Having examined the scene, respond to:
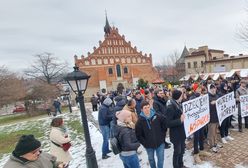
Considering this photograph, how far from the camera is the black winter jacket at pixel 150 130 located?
394 centimetres

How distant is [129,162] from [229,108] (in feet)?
14.0

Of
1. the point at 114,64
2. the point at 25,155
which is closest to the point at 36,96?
the point at 114,64

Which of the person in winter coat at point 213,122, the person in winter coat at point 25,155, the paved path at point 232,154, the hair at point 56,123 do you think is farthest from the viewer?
the person in winter coat at point 213,122

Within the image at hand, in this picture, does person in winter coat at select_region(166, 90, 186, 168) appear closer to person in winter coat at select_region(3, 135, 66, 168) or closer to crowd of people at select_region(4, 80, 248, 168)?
crowd of people at select_region(4, 80, 248, 168)

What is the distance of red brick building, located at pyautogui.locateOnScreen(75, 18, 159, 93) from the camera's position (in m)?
44.7

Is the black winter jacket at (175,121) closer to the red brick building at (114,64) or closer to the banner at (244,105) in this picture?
the banner at (244,105)

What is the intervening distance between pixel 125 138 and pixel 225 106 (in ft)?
13.5

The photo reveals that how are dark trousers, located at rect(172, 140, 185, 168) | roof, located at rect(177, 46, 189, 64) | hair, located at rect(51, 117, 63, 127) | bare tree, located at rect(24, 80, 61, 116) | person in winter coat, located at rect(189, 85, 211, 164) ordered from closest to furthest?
hair, located at rect(51, 117, 63, 127) < dark trousers, located at rect(172, 140, 185, 168) < person in winter coat, located at rect(189, 85, 211, 164) < bare tree, located at rect(24, 80, 61, 116) < roof, located at rect(177, 46, 189, 64)

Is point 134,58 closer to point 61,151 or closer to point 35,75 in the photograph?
point 35,75

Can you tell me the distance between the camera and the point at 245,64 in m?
38.8

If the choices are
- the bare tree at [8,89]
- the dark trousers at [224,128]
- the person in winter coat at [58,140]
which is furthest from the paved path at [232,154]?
the bare tree at [8,89]

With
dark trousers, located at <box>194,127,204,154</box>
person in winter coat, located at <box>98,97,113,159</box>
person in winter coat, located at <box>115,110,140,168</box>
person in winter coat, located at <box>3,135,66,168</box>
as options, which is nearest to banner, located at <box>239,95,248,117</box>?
dark trousers, located at <box>194,127,204,154</box>

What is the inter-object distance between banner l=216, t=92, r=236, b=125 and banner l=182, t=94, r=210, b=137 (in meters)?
0.44

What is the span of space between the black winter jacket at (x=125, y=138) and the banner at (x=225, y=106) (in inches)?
128
